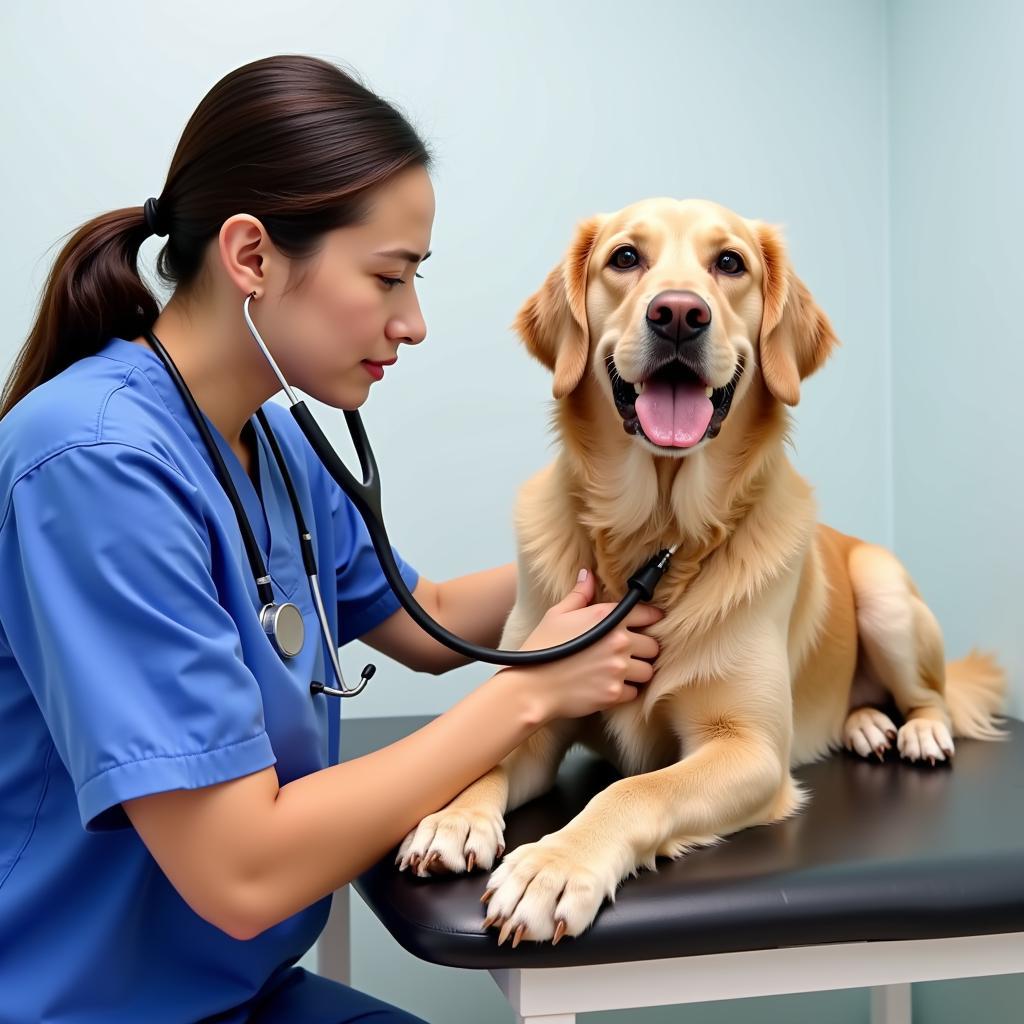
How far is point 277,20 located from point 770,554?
4.83 feet

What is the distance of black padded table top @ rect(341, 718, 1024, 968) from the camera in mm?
1053

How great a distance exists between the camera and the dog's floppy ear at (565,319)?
154 centimetres

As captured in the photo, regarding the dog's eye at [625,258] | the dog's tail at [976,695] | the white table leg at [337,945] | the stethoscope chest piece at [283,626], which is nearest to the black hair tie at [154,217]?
the stethoscope chest piece at [283,626]

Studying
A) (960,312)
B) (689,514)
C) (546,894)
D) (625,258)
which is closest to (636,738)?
(689,514)

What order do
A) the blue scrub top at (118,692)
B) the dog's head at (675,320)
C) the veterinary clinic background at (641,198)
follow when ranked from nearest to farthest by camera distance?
the blue scrub top at (118,692)
the dog's head at (675,320)
the veterinary clinic background at (641,198)

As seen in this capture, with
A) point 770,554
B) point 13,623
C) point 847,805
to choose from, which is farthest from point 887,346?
point 13,623

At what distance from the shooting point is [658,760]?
4.86 feet

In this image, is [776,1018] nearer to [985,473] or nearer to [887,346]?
[985,473]

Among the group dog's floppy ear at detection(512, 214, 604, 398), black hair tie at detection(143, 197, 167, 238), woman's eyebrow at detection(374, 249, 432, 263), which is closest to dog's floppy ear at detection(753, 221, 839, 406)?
dog's floppy ear at detection(512, 214, 604, 398)

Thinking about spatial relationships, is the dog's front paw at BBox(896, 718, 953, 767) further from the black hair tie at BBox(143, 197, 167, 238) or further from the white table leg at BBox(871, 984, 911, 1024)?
the black hair tie at BBox(143, 197, 167, 238)

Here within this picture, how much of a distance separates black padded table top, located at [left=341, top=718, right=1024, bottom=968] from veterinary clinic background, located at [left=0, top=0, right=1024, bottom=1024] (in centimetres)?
77

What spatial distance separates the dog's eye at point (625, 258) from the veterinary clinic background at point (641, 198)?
72 centimetres

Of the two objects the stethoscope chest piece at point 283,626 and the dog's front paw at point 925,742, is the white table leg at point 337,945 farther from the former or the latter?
the dog's front paw at point 925,742

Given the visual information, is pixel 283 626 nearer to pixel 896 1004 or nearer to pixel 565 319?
pixel 565 319
